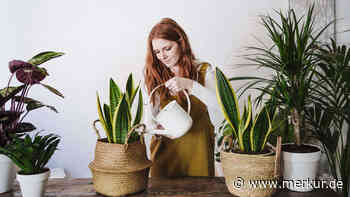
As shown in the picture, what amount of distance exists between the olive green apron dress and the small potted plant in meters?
0.64

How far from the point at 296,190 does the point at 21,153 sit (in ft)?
3.61

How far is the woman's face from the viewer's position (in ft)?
4.97

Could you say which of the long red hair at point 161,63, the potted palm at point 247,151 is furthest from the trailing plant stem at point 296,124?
the long red hair at point 161,63

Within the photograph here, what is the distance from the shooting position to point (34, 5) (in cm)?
210

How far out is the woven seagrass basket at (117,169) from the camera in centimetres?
90

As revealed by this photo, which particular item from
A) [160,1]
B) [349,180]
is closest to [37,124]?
[160,1]

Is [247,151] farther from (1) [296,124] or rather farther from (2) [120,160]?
(2) [120,160]

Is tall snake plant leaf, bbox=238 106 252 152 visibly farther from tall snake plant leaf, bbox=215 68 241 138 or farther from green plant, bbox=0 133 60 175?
green plant, bbox=0 133 60 175

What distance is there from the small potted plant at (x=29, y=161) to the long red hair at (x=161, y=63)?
72 centimetres

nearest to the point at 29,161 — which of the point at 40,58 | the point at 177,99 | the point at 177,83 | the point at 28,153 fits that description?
the point at 28,153

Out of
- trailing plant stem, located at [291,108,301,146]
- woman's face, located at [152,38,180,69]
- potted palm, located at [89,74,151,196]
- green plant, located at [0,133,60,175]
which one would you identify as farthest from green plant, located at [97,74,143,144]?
trailing plant stem, located at [291,108,301,146]

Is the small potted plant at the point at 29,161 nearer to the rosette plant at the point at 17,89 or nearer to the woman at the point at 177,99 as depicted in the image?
the rosette plant at the point at 17,89

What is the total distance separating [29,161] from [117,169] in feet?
1.12

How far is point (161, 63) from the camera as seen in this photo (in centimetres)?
162
